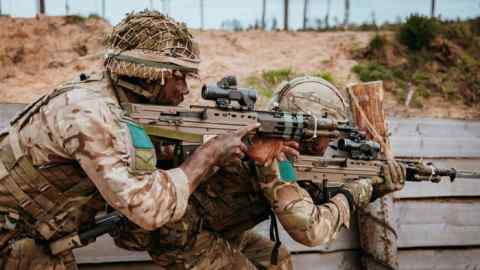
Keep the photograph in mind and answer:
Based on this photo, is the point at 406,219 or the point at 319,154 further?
the point at 406,219

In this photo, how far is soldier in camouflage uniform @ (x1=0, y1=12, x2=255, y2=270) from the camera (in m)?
2.92

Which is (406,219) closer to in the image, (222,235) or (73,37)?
(222,235)

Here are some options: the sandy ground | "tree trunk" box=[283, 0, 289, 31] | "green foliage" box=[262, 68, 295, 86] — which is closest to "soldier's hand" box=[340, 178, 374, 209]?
the sandy ground

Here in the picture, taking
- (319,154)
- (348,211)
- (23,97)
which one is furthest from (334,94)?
(23,97)

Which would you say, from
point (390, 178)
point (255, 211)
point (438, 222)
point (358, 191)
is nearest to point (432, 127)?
point (438, 222)

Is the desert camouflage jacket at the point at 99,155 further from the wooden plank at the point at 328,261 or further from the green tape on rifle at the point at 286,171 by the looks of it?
the wooden plank at the point at 328,261

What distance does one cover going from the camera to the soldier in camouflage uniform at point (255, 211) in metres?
3.62

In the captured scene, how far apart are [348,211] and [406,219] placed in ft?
5.18

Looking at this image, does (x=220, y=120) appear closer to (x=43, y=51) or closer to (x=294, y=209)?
(x=294, y=209)

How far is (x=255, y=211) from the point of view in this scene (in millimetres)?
4043

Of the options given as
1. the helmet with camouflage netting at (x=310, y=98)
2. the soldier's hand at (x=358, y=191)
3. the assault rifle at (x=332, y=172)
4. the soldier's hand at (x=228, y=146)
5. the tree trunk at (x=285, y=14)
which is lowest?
the soldier's hand at (x=358, y=191)

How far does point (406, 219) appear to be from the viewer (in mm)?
5324

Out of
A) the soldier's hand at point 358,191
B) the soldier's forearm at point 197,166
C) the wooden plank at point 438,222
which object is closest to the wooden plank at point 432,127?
the wooden plank at point 438,222

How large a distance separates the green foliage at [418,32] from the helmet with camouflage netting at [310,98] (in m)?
6.03
